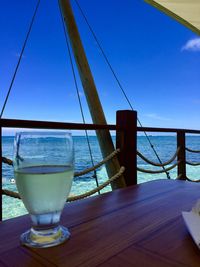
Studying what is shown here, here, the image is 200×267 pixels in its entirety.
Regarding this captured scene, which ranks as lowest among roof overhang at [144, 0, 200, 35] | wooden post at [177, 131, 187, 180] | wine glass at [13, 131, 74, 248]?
wooden post at [177, 131, 187, 180]

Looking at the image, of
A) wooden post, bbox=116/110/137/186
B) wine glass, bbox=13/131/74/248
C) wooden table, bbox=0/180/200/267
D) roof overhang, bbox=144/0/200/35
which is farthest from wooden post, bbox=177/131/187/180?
wine glass, bbox=13/131/74/248

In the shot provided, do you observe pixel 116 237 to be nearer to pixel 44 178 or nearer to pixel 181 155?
pixel 44 178

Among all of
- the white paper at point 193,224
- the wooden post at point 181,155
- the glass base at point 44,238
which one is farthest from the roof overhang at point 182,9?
the glass base at point 44,238

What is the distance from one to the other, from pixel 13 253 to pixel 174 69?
24.3 metres

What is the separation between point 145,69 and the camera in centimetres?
2292

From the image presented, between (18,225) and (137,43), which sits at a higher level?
(137,43)

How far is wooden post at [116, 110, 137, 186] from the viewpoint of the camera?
1.71 m

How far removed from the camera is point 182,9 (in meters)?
2.16

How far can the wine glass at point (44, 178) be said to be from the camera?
15.2 inches

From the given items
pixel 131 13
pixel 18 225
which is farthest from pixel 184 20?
pixel 131 13

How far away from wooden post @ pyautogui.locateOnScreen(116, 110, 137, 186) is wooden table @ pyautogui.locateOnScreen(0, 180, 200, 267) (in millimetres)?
1011

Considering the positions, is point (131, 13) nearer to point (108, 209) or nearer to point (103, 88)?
point (103, 88)

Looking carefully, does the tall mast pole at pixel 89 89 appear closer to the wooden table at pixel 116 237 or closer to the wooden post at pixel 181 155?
the wooden post at pixel 181 155

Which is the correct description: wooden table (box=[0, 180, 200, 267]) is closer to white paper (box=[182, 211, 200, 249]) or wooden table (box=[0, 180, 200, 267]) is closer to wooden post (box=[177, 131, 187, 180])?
white paper (box=[182, 211, 200, 249])
